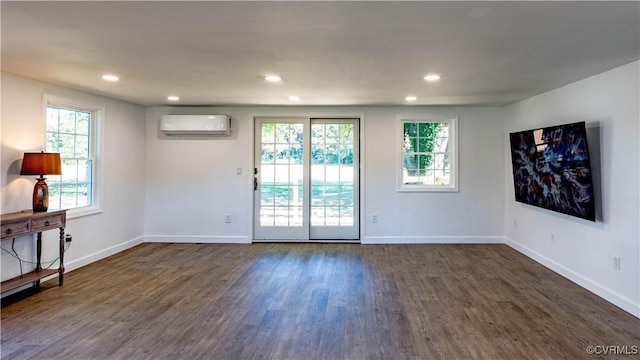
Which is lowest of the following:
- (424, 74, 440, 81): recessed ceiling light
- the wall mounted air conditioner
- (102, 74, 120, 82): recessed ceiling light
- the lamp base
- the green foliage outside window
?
the lamp base

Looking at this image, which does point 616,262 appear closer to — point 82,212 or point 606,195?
point 606,195

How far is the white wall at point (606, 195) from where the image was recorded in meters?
3.10

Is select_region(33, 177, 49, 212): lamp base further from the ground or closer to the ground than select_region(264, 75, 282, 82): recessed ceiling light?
closer to the ground

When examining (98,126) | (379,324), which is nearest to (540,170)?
(379,324)

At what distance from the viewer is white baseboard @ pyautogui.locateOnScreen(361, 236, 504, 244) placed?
564 cm

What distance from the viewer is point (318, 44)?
259 centimetres

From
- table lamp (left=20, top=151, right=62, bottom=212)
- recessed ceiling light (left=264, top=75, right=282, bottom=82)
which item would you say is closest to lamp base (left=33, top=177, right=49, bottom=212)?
table lamp (left=20, top=151, right=62, bottom=212)

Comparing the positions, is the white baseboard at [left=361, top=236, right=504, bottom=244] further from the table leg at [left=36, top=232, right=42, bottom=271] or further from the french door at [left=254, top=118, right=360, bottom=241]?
the table leg at [left=36, top=232, right=42, bottom=271]

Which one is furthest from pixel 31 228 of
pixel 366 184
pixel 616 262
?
pixel 616 262

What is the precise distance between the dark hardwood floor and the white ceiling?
2.24 m

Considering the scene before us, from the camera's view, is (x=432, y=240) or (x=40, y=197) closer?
(x=40, y=197)

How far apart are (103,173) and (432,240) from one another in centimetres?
512

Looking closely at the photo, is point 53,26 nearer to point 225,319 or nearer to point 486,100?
point 225,319

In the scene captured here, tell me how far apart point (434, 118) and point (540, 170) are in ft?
6.20
